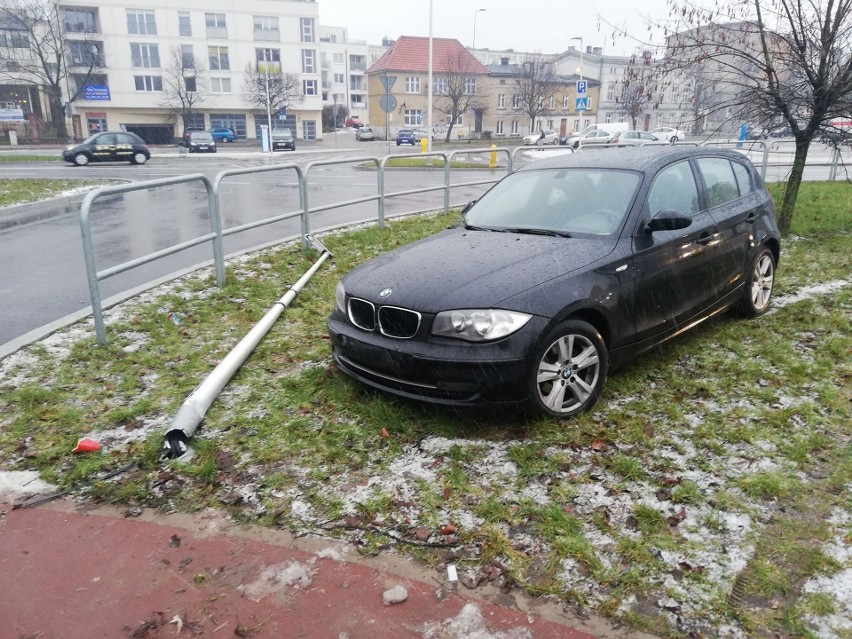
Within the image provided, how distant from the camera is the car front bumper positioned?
12.6 feet

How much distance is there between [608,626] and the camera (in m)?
2.64

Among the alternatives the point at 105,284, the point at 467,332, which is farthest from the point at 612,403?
the point at 105,284

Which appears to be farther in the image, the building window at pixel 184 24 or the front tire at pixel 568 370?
the building window at pixel 184 24

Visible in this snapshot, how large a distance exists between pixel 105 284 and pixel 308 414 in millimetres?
4437

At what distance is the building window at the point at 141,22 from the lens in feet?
219

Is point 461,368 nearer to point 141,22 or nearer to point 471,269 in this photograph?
point 471,269

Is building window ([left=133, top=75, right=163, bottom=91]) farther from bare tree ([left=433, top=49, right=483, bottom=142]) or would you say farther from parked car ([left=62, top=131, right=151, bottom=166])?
parked car ([left=62, top=131, right=151, bottom=166])

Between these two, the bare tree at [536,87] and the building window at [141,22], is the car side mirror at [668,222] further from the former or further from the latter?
the building window at [141,22]

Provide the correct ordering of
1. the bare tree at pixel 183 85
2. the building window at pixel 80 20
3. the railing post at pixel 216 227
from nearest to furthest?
the railing post at pixel 216 227 < the building window at pixel 80 20 < the bare tree at pixel 183 85

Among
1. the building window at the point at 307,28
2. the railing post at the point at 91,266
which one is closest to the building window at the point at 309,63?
the building window at the point at 307,28

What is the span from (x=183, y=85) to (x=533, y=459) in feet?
238

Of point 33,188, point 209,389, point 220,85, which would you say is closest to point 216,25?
point 220,85

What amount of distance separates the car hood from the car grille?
Result: 0.17 ft

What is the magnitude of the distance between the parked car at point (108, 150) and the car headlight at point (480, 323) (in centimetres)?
3129
